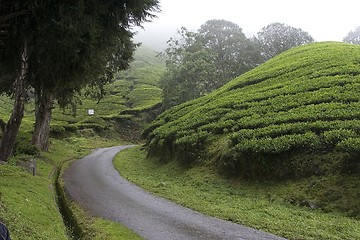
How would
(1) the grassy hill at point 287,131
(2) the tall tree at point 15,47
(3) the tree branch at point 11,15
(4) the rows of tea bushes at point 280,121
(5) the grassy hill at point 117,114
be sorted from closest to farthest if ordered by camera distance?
1. (3) the tree branch at point 11,15
2. (2) the tall tree at point 15,47
3. (1) the grassy hill at point 287,131
4. (4) the rows of tea bushes at point 280,121
5. (5) the grassy hill at point 117,114

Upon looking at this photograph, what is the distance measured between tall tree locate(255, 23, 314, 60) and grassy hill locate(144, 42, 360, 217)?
40.9m

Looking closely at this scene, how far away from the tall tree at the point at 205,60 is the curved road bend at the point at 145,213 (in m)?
38.8

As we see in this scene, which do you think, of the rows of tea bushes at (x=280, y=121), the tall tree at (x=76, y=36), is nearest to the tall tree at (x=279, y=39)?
the rows of tea bushes at (x=280, y=121)

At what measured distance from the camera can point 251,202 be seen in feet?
58.1

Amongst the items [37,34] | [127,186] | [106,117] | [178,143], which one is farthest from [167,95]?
[37,34]

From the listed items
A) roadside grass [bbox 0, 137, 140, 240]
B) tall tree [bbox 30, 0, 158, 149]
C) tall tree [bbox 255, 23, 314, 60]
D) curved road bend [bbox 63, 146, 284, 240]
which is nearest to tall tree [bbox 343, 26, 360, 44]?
tall tree [bbox 255, 23, 314, 60]

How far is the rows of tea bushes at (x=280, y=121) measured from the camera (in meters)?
20.5

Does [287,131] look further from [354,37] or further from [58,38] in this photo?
[354,37]

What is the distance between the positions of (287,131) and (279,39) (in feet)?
208

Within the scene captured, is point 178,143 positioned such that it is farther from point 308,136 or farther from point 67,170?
point 308,136

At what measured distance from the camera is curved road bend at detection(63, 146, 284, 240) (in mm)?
12227

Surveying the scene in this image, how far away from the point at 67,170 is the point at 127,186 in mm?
8069

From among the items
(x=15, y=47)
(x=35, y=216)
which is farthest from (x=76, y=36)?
(x=35, y=216)

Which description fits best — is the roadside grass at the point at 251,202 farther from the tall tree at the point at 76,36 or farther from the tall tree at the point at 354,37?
the tall tree at the point at 354,37
